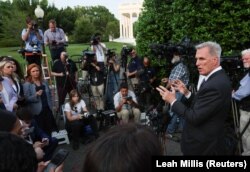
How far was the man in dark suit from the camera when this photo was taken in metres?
3.02

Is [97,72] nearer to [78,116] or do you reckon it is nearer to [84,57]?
[84,57]

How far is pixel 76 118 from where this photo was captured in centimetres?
640

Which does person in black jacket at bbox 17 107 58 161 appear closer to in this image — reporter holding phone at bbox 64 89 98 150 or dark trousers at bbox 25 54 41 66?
reporter holding phone at bbox 64 89 98 150

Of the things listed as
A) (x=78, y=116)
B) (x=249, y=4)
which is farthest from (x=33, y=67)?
(x=249, y=4)

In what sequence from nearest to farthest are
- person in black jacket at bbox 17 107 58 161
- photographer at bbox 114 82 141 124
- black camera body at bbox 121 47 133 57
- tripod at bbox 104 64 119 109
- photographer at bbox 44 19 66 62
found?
person in black jacket at bbox 17 107 58 161 < photographer at bbox 114 82 141 124 < tripod at bbox 104 64 119 109 < black camera body at bbox 121 47 133 57 < photographer at bbox 44 19 66 62

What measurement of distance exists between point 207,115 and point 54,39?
7.45m

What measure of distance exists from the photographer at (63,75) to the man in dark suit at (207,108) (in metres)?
4.89

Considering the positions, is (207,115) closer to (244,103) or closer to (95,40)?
(244,103)

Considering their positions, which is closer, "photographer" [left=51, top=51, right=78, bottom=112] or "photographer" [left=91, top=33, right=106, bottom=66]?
"photographer" [left=51, top=51, right=78, bottom=112]

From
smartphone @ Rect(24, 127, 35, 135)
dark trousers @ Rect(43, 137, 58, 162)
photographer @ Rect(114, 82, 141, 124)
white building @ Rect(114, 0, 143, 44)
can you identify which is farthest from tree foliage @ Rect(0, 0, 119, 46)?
smartphone @ Rect(24, 127, 35, 135)

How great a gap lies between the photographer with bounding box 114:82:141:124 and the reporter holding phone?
60 cm

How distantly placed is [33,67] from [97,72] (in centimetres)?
252

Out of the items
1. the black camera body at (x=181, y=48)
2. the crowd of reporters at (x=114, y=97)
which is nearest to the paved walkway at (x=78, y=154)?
the crowd of reporters at (x=114, y=97)

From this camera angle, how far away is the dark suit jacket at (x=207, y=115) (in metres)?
3.01
